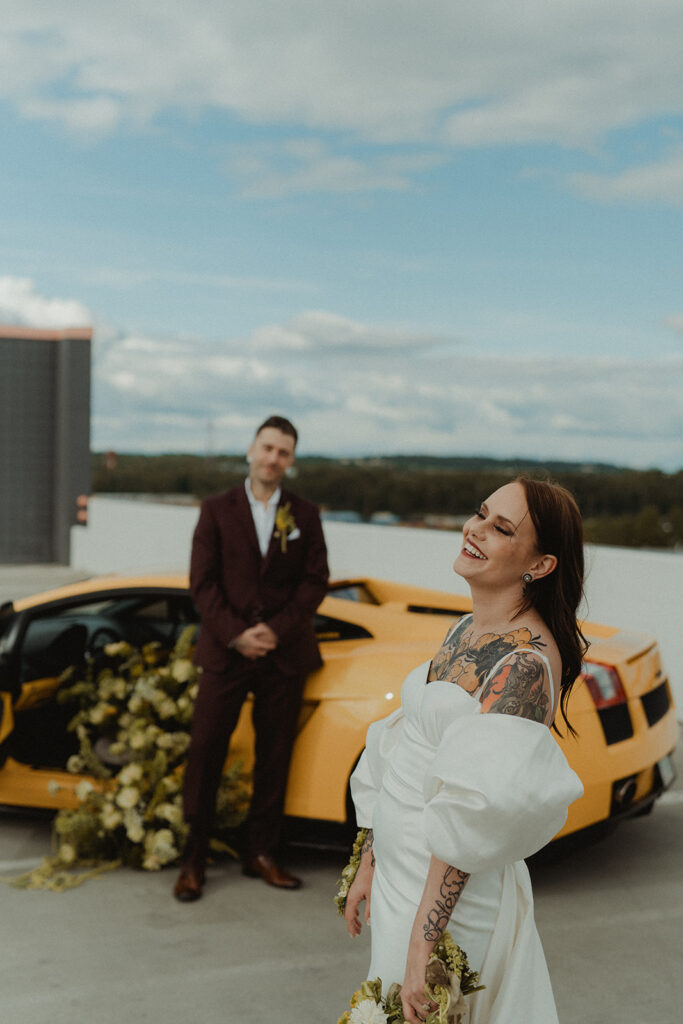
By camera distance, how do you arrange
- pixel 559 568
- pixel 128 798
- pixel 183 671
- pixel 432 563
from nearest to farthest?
pixel 559 568
pixel 128 798
pixel 183 671
pixel 432 563

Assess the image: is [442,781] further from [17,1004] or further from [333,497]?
[333,497]

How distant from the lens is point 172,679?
4.63 m

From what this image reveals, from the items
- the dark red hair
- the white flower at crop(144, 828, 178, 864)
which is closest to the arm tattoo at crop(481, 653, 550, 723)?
the dark red hair

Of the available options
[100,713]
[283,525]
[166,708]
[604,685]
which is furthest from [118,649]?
[604,685]

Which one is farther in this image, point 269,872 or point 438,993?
point 269,872

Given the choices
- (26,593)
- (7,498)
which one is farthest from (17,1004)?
(7,498)

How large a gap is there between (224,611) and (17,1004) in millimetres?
1607

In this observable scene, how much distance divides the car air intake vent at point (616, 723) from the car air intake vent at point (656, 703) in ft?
0.50

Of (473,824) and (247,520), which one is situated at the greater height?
(247,520)

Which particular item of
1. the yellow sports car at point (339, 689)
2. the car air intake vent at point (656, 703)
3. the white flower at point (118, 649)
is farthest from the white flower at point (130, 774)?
the car air intake vent at point (656, 703)

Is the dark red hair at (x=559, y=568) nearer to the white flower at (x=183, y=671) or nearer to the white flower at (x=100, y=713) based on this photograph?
the white flower at (x=183, y=671)

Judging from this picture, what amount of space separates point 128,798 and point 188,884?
461 mm

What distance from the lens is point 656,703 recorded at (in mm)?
4449

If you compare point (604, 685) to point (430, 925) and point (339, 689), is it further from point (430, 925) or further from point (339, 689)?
point (430, 925)
